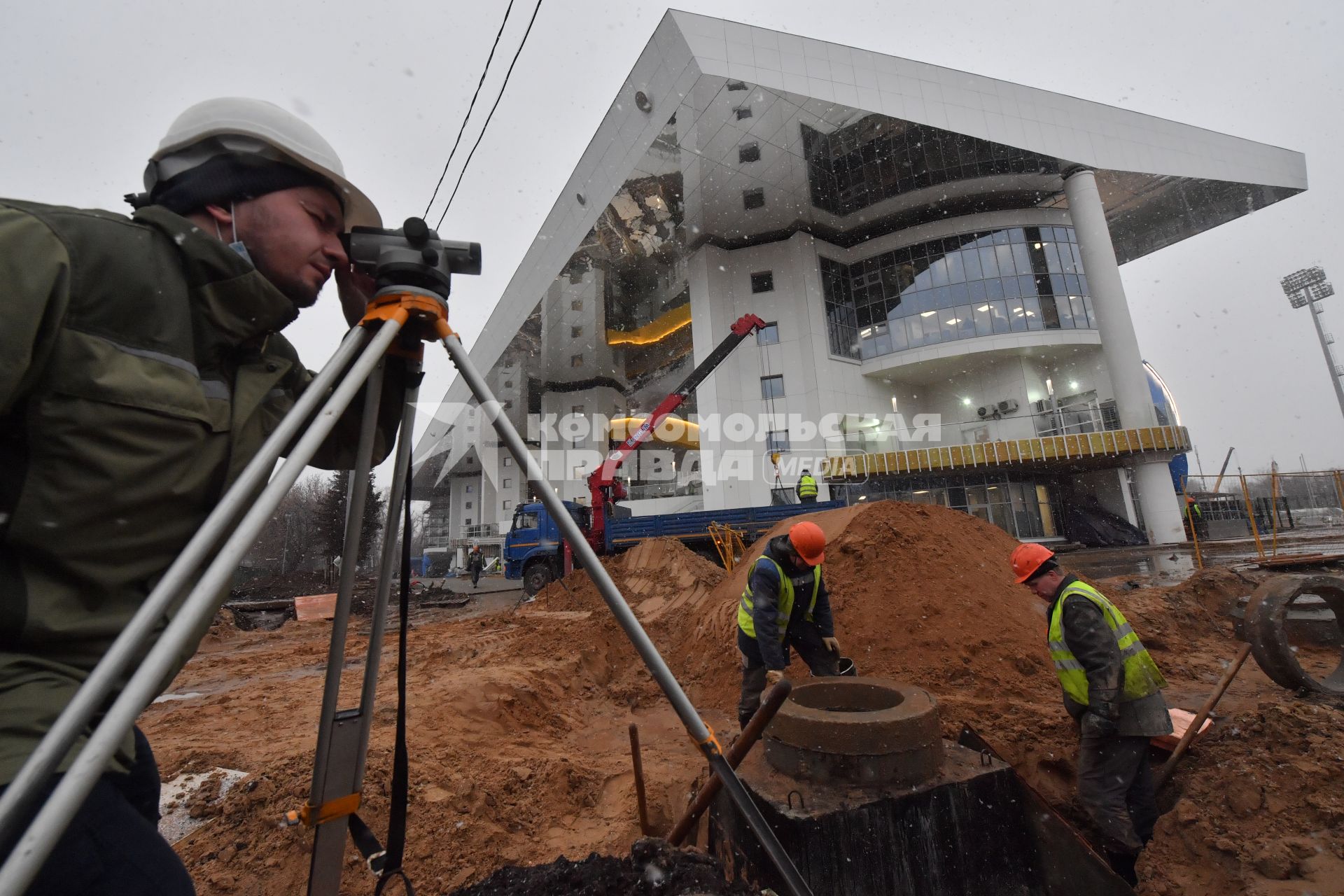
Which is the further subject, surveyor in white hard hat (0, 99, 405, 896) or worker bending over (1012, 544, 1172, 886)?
worker bending over (1012, 544, 1172, 886)

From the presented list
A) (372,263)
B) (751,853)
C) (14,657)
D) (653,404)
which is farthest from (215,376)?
(653,404)

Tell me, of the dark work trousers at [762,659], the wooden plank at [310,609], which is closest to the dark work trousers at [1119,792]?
the dark work trousers at [762,659]

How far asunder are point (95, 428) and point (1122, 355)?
25.2 meters

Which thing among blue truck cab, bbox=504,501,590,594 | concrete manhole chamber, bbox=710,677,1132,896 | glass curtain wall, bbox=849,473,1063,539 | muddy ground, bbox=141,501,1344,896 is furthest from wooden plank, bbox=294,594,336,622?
glass curtain wall, bbox=849,473,1063,539

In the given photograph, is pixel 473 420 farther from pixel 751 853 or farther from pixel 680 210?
pixel 751 853

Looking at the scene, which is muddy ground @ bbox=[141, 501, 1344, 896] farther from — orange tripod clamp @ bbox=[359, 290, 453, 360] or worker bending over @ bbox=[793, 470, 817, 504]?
worker bending over @ bbox=[793, 470, 817, 504]

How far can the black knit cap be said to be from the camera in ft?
3.71

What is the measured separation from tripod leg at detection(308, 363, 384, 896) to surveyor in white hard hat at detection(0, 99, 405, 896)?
22 centimetres

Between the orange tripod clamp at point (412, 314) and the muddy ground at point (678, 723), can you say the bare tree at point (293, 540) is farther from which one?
the orange tripod clamp at point (412, 314)

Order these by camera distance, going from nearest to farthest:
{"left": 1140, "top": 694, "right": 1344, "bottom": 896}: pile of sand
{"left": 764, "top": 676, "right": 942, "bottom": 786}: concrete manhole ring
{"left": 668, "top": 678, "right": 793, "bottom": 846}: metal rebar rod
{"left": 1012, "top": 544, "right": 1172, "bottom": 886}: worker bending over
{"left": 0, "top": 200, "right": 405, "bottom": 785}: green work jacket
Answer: {"left": 0, "top": 200, "right": 405, "bottom": 785}: green work jacket
{"left": 668, "top": 678, "right": 793, "bottom": 846}: metal rebar rod
{"left": 764, "top": 676, "right": 942, "bottom": 786}: concrete manhole ring
{"left": 1140, "top": 694, "right": 1344, "bottom": 896}: pile of sand
{"left": 1012, "top": 544, "right": 1172, "bottom": 886}: worker bending over

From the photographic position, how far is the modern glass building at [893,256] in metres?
18.6

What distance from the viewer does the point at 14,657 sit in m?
0.75

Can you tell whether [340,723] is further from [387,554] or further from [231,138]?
[231,138]

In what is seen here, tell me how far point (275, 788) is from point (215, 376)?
136 inches
